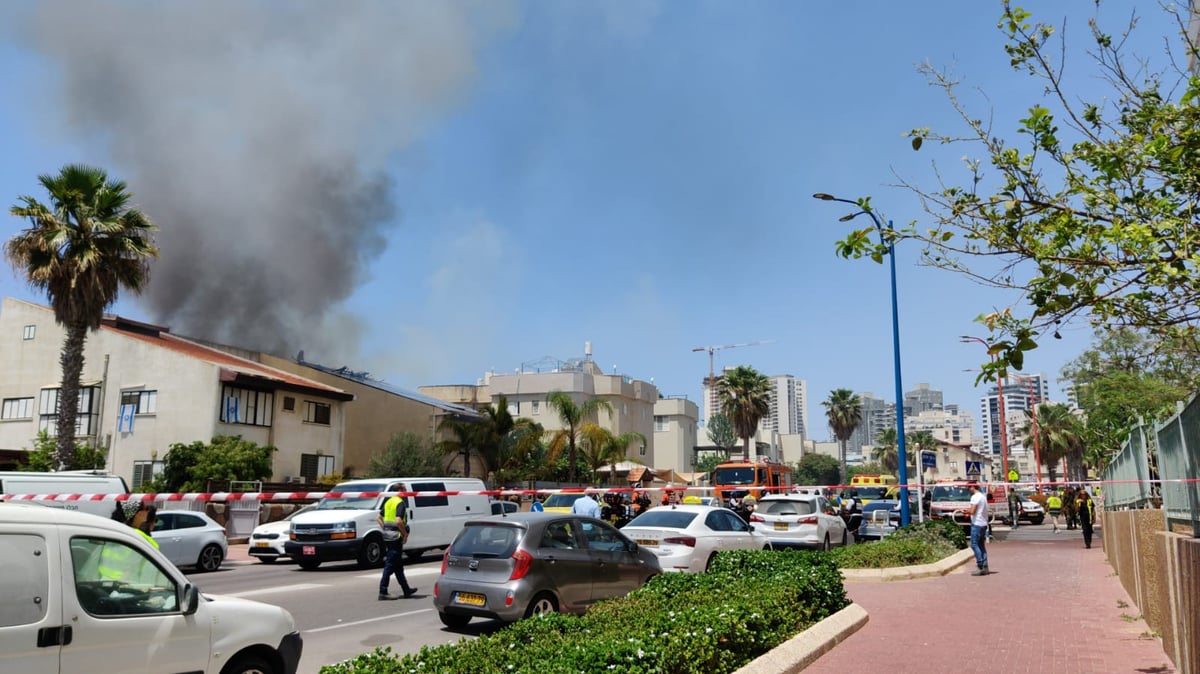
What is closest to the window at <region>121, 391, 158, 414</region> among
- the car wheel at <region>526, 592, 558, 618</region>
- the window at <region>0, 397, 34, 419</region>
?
the window at <region>0, 397, 34, 419</region>

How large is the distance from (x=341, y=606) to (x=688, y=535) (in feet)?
18.3

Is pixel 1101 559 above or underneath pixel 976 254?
underneath

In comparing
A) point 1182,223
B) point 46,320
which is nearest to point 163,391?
point 46,320

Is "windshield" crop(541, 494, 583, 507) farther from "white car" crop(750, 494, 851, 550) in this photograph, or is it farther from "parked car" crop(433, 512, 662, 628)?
"parked car" crop(433, 512, 662, 628)

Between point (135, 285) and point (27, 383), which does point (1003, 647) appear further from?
point (27, 383)

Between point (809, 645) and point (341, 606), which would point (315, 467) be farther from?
point (809, 645)

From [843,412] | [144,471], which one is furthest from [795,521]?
[843,412]

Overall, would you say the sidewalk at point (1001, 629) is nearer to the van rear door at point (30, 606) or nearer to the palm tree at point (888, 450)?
the van rear door at point (30, 606)

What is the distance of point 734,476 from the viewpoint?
37.2 meters

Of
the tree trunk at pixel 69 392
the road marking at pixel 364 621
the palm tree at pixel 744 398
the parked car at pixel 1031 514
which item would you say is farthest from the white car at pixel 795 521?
the palm tree at pixel 744 398

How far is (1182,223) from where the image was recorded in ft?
A: 20.3

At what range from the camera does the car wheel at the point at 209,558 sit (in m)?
18.7

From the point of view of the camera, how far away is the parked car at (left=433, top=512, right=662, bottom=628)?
981 cm

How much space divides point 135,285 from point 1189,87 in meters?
27.3
